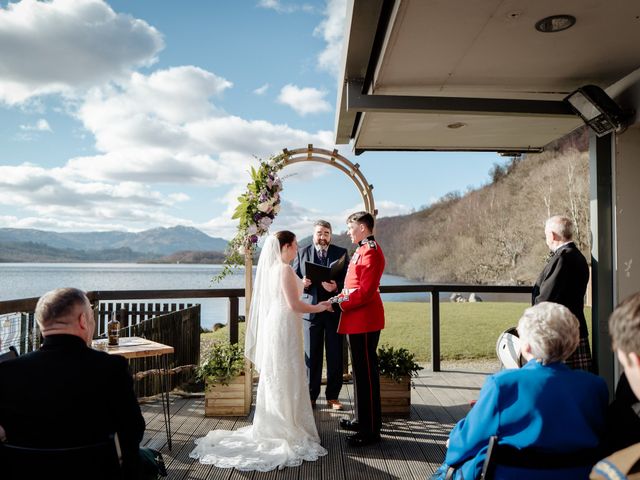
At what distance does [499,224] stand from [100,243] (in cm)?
7120

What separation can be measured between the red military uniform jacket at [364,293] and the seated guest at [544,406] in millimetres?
1947

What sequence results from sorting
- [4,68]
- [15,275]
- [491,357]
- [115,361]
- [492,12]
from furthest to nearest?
1. [4,68]
2. [15,275]
3. [491,357]
4. [492,12]
5. [115,361]

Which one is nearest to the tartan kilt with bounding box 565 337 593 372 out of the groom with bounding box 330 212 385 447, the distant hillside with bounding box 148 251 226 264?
the groom with bounding box 330 212 385 447

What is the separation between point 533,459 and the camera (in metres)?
1.59

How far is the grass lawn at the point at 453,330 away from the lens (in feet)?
23.8

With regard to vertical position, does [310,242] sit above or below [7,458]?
above

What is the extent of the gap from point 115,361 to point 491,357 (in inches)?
245

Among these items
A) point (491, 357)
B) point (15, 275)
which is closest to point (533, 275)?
point (491, 357)

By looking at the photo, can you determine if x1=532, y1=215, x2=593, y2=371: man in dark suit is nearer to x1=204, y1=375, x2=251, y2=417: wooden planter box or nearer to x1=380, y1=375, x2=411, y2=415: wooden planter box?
x1=380, y1=375, x2=411, y2=415: wooden planter box

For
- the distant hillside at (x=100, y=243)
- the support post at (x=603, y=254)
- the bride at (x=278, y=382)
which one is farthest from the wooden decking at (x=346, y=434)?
the distant hillside at (x=100, y=243)

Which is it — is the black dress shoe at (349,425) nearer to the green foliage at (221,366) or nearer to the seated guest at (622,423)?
the green foliage at (221,366)

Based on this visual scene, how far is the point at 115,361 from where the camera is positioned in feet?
5.76

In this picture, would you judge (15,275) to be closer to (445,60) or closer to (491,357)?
(491,357)

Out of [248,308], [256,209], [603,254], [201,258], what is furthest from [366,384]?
[201,258]
